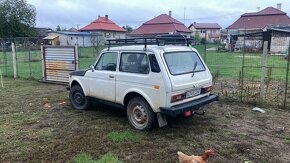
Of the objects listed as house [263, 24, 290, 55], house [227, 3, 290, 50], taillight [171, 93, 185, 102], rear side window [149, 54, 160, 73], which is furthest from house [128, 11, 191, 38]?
taillight [171, 93, 185, 102]

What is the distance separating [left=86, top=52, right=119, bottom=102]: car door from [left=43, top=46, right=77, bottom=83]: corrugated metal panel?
4.72 meters

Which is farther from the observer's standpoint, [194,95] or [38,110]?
[38,110]

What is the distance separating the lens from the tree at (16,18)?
61.0m

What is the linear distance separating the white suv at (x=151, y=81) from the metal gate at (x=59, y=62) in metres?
4.78

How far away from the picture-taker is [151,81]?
17.1 ft

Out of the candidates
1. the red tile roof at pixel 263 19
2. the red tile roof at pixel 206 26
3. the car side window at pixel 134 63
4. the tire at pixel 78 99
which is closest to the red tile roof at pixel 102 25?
the red tile roof at pixel 206 26

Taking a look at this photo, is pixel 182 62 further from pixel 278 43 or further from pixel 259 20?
pixel 259 20

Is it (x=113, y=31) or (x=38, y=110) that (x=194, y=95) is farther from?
(x=113, y=31)

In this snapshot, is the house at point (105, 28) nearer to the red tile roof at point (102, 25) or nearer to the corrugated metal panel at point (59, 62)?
the red tile roof at point (102, 25)

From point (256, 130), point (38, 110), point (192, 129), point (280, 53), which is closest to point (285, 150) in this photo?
point (256, 130)

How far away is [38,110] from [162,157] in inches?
180

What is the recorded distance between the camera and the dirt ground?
462 cm

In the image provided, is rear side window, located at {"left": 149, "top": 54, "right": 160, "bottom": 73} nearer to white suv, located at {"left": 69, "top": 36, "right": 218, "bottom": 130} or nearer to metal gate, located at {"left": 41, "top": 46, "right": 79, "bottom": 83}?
white suv, located at {"left": 69, "top": 36, "right": 218, "bottom": 130}

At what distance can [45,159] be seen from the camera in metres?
4.47
